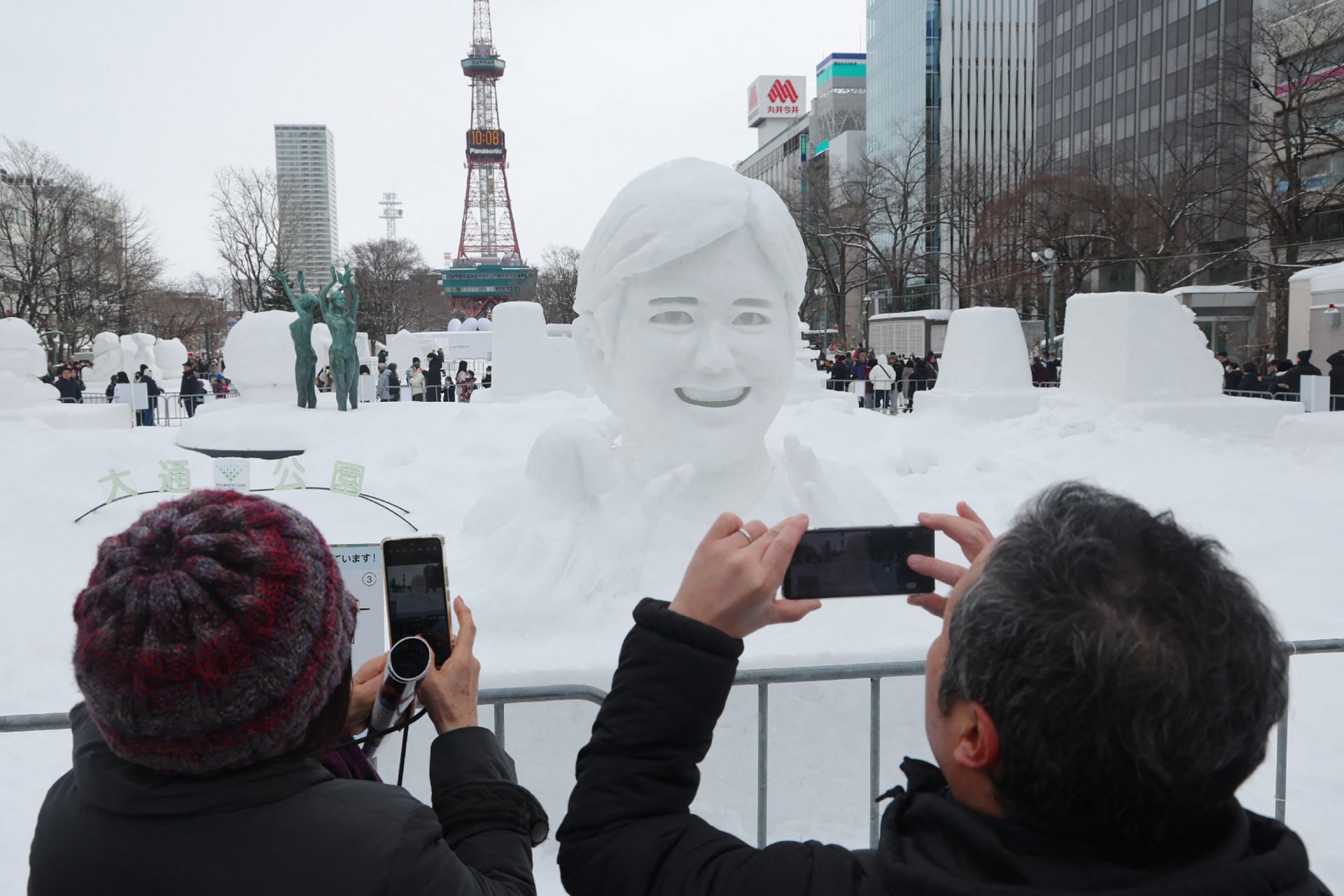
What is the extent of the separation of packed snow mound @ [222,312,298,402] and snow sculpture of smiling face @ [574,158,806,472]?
1496 centimetres

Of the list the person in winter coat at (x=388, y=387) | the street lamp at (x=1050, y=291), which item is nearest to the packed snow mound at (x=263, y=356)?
the person in winter coat at (x=388, y=387)

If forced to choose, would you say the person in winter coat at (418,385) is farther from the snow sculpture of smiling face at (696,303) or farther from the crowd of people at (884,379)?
the snow sculpture of smiling face at (696,303)

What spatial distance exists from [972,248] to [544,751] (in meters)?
32.2

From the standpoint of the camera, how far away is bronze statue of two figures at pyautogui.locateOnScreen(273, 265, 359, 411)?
1591 cm

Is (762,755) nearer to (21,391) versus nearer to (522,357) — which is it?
(522,357)

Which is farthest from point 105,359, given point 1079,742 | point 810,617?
point 1079,742

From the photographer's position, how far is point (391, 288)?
5391 cm

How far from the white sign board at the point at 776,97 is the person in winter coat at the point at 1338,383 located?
8744cm

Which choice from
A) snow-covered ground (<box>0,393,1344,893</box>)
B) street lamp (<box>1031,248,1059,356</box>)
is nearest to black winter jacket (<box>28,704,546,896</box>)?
snow-covered ground (<box>0,393,1344,893</box>)

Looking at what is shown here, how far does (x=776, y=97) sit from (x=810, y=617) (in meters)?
99.3

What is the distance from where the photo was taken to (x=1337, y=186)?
83.5 feet

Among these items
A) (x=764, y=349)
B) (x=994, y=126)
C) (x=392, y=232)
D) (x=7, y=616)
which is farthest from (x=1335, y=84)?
(x=392, y=232)

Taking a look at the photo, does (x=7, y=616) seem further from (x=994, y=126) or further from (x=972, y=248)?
(x=994, y=126)

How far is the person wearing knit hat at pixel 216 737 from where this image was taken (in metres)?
1.29
